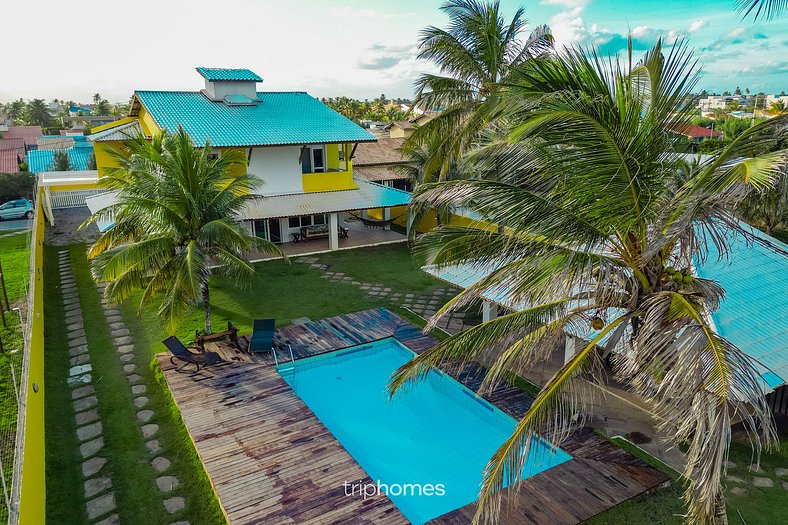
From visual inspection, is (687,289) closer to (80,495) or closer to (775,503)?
(775,503)

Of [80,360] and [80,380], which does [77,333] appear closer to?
[80,360]

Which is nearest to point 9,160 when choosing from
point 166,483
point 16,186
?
point 16,186

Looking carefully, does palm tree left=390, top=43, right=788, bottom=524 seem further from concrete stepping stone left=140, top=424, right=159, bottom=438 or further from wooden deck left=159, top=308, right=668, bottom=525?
concrete stepping stone left=140, top=424, right=159, bottom=438

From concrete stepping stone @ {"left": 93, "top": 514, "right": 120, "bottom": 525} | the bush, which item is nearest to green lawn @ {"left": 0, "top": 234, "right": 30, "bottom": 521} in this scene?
concrete stepping stone @ {"left": 93, "top": 514, "right": 120, "bottom": 525}

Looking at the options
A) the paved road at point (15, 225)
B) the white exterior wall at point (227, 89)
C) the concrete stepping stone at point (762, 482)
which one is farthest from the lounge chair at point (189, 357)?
the paved road at point (15, 225)

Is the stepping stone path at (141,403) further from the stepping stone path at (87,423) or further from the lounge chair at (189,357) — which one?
the lounge chair at (189,357)
